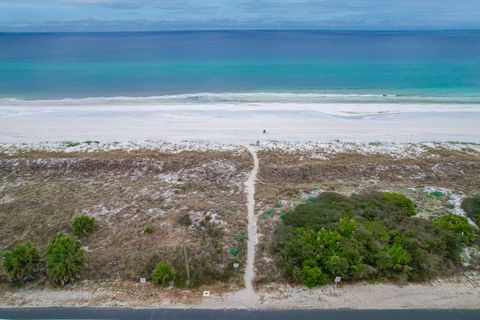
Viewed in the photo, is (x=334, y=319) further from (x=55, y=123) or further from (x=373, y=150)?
(x=55, y=123)

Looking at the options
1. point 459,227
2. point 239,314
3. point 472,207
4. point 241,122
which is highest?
point 241,122

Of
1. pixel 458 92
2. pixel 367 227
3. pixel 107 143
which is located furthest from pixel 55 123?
pixel 458 92

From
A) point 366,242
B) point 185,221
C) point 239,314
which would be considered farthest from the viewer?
point 185,221

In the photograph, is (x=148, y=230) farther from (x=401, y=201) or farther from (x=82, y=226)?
(x=401, y=201)

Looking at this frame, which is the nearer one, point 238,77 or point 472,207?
point 472,207

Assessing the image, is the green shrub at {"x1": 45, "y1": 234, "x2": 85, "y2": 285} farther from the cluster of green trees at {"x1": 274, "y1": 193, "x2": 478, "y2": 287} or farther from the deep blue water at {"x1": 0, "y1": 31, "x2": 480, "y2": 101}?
the deep blue water at {"x1": 0, "y1": 31, "x2": 480, "y2": 101}

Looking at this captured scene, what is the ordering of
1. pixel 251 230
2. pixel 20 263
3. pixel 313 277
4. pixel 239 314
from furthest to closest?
pixel 251 230 → pixel 20 263 → pixel 313 277 → pixel 239 314

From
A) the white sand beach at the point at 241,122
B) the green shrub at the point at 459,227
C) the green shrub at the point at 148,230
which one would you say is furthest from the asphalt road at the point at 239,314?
the white sand beach at the point at 241,122

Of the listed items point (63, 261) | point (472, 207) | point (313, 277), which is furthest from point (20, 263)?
point (472, 207)
